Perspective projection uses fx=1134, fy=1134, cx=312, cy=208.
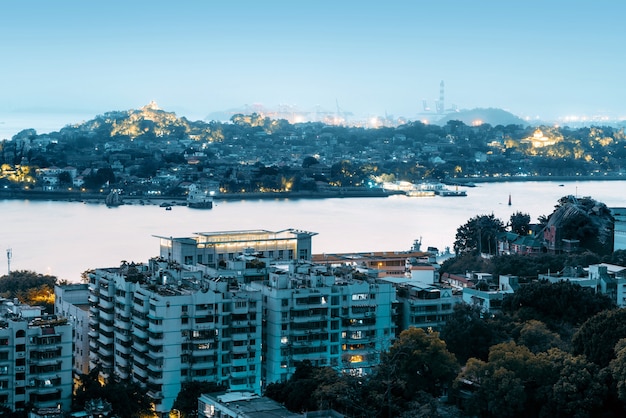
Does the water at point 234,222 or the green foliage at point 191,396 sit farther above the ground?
the water at point 234,222

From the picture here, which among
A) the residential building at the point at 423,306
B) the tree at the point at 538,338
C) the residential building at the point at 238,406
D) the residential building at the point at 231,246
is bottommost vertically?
the residential building at the point at 238,406

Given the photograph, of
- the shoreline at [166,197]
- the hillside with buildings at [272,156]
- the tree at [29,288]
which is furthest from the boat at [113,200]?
the tree at [29,288]

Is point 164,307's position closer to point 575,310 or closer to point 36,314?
point 36,314

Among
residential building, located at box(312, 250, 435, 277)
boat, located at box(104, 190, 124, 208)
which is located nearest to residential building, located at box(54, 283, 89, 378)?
residential building, located at box(312, 250, 435, 277)

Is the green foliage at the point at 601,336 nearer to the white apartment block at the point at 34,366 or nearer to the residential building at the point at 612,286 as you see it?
the residential building at the point at 612,286

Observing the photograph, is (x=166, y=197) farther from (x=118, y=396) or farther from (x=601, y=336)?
(x=601, y=336)

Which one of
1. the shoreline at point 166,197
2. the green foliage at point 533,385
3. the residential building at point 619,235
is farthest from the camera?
the shoreline at point 166,197

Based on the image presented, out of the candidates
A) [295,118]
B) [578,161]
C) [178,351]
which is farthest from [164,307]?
[295,118]

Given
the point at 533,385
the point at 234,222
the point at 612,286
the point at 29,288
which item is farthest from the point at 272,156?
the point at 533,385
